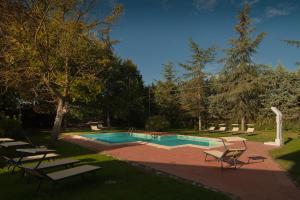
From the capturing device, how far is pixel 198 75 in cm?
3053

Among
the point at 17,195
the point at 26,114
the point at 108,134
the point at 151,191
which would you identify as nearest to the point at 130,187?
the point at 151,191

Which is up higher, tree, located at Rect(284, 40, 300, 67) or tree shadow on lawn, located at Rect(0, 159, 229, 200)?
tree, located at Rect(284, 40, 300, 67)

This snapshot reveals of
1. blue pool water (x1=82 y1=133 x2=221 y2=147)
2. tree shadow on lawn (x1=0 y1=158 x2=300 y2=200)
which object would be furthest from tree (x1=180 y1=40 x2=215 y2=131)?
tree shadow on lawn (x1=0 y1=158 x2=300 y2=200)

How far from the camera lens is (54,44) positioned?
44.4ft

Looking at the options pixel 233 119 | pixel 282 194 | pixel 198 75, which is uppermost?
pixel 198 75

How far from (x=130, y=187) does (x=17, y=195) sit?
8.35ft

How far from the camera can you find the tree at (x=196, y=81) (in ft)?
97.0

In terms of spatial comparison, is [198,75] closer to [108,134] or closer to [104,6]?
[108,134]

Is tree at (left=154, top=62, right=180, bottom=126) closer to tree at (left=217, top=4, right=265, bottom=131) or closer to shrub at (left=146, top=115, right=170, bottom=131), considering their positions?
shrub at (left=146, top=115, right=170, bottom=131)

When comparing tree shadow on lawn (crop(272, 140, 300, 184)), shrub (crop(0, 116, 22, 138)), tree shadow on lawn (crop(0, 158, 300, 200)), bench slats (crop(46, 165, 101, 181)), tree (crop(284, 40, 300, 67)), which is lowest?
tree shadow on lawn (crop(0, 158, 300, 200))

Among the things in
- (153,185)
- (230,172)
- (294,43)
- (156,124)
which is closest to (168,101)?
(156,124)

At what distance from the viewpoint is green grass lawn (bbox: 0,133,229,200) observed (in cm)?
598

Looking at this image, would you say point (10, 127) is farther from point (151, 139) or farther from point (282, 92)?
point (282, 92)

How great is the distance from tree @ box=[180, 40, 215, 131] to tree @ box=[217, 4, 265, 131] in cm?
248
